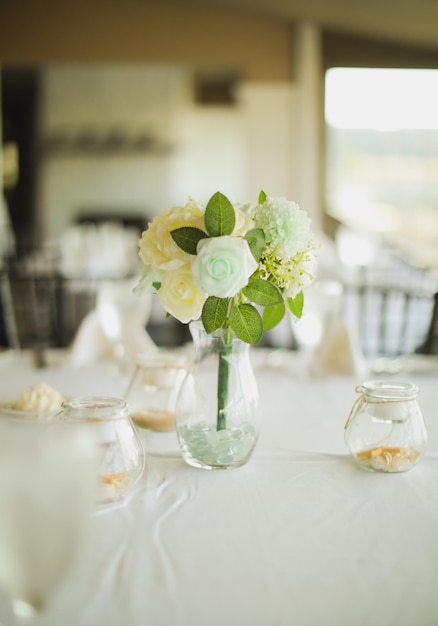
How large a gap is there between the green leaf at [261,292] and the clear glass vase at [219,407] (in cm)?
7

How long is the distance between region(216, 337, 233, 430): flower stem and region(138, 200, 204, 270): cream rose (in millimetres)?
141

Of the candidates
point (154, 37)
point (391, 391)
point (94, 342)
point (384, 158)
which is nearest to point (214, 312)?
point (391, 391)

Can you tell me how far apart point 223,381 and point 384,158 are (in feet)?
28.8

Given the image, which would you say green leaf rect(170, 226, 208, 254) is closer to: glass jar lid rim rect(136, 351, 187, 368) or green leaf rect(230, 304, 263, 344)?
green leaf rect(230, 304, 263, 344)

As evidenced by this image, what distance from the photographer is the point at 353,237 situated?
7.06m

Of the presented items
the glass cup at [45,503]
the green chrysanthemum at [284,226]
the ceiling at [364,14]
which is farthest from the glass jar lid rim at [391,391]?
the ceiling at [364,14]

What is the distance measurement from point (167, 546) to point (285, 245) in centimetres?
40

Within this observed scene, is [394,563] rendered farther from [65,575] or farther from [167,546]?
[65,575]

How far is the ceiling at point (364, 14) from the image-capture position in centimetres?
716

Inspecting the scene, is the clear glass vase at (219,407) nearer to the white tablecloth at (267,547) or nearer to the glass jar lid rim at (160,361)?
the white tablecloth at (267,547)

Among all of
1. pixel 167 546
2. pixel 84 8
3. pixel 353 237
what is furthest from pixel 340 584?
pixel 84 8

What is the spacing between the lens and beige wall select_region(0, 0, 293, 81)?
27.1 ft

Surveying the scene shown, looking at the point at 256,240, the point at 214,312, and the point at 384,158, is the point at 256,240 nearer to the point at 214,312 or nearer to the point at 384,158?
the point at 214,312

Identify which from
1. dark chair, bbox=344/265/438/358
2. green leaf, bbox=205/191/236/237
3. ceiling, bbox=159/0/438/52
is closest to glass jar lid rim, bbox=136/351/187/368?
green leaf, bbox=205/191/236/237
